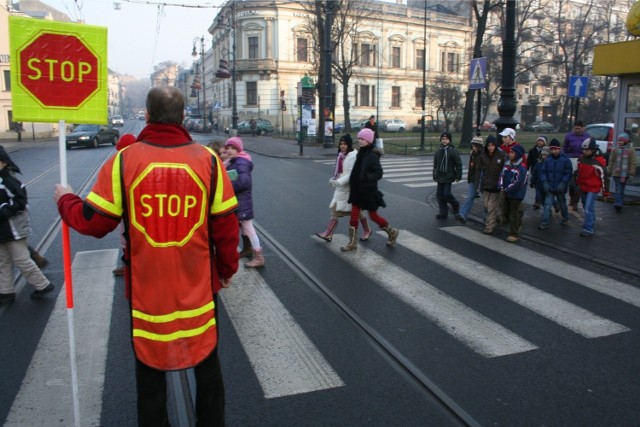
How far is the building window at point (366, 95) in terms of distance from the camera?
198 ft

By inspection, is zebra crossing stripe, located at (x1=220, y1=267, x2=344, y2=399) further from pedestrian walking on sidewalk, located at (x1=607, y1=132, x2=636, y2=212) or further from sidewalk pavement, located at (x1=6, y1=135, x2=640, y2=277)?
pedestrian walking on sidewalk, located at (x1=607, y1=132, x2=636, y2=212)

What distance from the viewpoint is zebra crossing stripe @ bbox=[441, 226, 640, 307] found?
6.00 metres

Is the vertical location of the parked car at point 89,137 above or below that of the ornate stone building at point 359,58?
below

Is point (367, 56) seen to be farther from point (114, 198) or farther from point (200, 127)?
point (114, 198)

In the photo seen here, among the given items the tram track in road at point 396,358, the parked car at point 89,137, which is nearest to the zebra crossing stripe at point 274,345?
the tram track in road at point 396,358

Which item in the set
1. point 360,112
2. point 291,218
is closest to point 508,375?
point 291,218

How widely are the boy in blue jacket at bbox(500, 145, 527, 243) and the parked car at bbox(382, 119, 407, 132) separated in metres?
47.4

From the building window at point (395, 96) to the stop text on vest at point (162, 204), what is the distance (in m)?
62.0

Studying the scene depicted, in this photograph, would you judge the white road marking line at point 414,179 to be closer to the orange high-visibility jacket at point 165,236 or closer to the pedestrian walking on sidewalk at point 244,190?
the pedestrian walking on sidewalk at point 244,190

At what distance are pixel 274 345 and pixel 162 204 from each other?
7.70ft

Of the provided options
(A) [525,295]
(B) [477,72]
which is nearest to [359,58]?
(B) [477,72]

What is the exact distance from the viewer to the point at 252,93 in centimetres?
5675

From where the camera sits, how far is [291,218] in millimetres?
10008

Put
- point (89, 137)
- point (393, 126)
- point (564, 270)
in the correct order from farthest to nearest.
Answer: point (393, 126)
point (89, 137)
point (564, 270)
